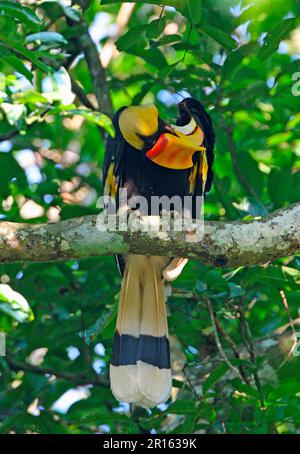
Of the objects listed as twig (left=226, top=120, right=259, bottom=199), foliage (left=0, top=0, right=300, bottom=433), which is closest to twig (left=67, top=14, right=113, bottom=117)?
foliage (left=0, top=0, right=300, bottom=433)

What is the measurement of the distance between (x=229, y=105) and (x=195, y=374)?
1.45 meters

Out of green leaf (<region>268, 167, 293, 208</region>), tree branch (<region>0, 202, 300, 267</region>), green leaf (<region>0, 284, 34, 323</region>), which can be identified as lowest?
green leaf (<region>0, 284, 34, 323</region>)

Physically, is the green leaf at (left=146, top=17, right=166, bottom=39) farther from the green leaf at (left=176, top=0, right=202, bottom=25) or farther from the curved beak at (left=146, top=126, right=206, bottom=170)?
the curved beak at (left=146, top=126, right=206, bottom=170)

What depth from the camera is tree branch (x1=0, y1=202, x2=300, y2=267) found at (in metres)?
3.12

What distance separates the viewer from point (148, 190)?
4.13 m

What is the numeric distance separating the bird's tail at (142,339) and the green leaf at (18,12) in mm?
1178

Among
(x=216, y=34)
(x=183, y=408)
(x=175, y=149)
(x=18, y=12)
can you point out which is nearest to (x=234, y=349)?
(x=183, y=408)

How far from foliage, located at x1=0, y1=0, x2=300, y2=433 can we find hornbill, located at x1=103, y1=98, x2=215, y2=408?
0.41 feet

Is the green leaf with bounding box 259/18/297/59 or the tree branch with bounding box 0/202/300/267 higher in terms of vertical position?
the green leaf with bounding box 259/18/297/59

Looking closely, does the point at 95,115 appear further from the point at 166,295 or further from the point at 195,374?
the point at 195,374

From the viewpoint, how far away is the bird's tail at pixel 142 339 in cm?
378

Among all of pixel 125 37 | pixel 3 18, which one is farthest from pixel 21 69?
pixel 125 37

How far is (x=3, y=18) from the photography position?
3645mm

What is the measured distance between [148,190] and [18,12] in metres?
1.04
